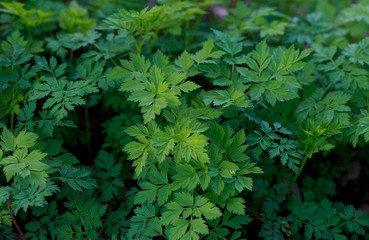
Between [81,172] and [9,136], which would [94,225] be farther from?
[9,136]

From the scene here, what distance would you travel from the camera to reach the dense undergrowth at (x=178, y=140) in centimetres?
175

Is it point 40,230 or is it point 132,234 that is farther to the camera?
point 40,230

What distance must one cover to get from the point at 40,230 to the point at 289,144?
1708mm

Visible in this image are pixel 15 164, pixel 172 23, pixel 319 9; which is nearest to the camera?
pixel 15 164

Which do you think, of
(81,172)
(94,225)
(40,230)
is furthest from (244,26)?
(40,230)

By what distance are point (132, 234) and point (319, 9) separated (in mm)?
3116

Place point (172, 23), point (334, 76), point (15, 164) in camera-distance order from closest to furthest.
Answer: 1. point (15, 164)
2. point (334, 76)
3. point (172, 23)

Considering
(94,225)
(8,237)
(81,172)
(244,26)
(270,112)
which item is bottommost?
(8,237)

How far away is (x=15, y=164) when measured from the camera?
5.62ft

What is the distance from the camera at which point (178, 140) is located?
67.8 inches

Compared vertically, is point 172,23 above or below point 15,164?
above

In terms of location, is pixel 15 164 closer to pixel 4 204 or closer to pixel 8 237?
pixel 4 204

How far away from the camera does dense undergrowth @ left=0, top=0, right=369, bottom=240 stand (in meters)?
1.75

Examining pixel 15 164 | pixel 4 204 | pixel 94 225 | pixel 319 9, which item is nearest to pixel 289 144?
pixel 94 225
